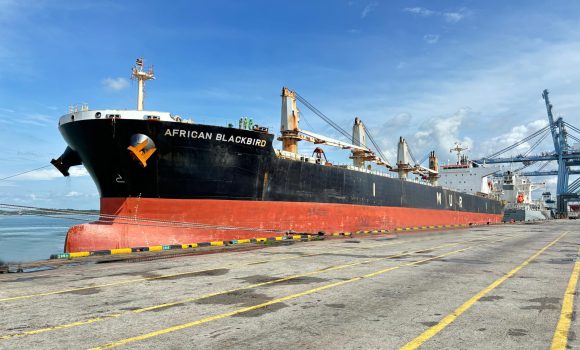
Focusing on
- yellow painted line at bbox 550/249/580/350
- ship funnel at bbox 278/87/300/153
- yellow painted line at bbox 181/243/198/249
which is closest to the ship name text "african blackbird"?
yellow painted line at bbox 181/243/198/249

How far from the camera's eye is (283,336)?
4.97 meters

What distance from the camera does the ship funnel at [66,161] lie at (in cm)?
1948

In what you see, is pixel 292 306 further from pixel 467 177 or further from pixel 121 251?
pixel 467 177

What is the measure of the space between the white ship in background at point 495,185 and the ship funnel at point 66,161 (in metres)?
48.3

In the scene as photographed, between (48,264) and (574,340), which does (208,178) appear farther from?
(574,340)

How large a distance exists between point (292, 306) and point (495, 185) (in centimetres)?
→ 8145

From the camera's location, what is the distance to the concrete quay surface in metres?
4.85

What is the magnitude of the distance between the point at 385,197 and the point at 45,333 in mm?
29004

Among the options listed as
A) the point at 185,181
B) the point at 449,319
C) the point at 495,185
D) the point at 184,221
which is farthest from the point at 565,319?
the point at 495,185

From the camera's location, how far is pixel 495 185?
253 feet

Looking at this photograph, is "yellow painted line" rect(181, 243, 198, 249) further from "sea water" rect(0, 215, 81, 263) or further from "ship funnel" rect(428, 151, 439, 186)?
"ship funnel" rect(428, 151, 439, 186)

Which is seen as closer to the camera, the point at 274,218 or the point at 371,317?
the point at 371,317

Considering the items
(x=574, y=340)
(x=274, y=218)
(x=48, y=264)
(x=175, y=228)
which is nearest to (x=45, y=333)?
(x=574, y=340)

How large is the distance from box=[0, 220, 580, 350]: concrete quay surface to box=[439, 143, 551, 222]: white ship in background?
161 feet
